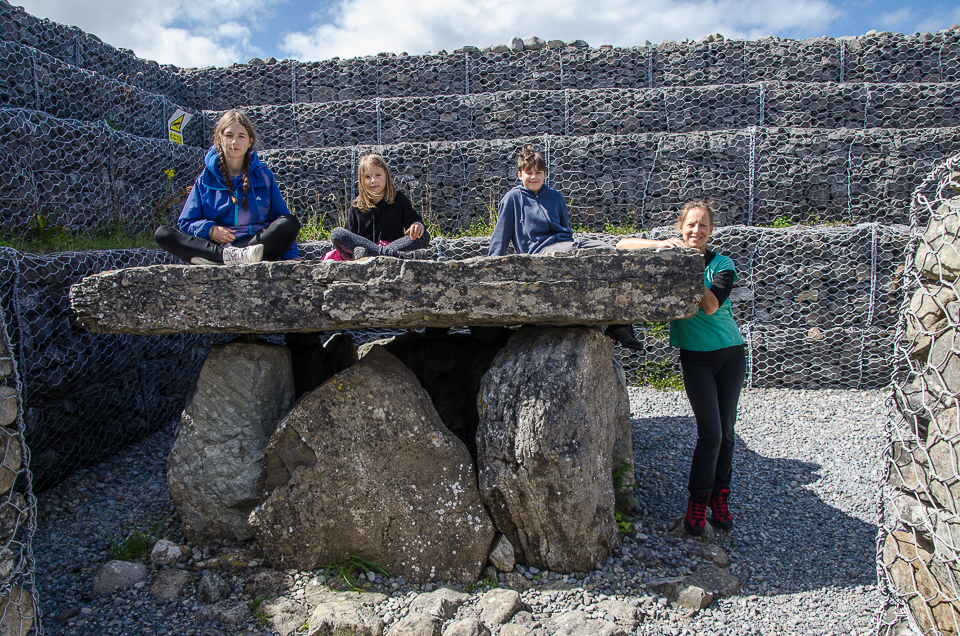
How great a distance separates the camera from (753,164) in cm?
654

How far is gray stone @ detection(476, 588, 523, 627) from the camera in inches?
103

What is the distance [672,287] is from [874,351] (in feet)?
12.4

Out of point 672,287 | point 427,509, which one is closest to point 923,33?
point 672,287

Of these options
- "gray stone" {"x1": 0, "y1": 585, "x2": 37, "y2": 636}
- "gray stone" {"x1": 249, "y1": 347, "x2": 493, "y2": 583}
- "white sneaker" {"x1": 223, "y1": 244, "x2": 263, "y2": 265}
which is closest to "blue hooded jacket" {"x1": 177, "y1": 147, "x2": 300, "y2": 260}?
"white sneaker" {"x1": 223, "y1": 244, "x2": 263, "y2": 265}

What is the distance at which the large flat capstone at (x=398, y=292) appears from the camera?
2811 mm

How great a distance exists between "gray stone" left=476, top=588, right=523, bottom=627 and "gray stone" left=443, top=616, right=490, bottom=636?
0.07 metres

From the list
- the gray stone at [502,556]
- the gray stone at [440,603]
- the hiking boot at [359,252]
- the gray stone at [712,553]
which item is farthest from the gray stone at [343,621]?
the hiking boot at [359,252]

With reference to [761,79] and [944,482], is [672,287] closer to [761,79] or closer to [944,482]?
[944,482]

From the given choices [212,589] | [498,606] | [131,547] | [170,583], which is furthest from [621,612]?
[131,547]

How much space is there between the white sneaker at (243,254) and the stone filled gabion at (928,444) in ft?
10.1

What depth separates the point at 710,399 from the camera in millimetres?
3182

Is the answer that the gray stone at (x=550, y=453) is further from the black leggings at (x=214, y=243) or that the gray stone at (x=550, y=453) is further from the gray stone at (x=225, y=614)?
→ the black leggings at (x=214, y=243)

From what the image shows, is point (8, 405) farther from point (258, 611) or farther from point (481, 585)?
point (481, 585)

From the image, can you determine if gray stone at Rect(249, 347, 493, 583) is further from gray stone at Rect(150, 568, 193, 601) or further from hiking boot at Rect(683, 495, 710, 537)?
hiking boot at Rect(683, 495, 710, 537)
